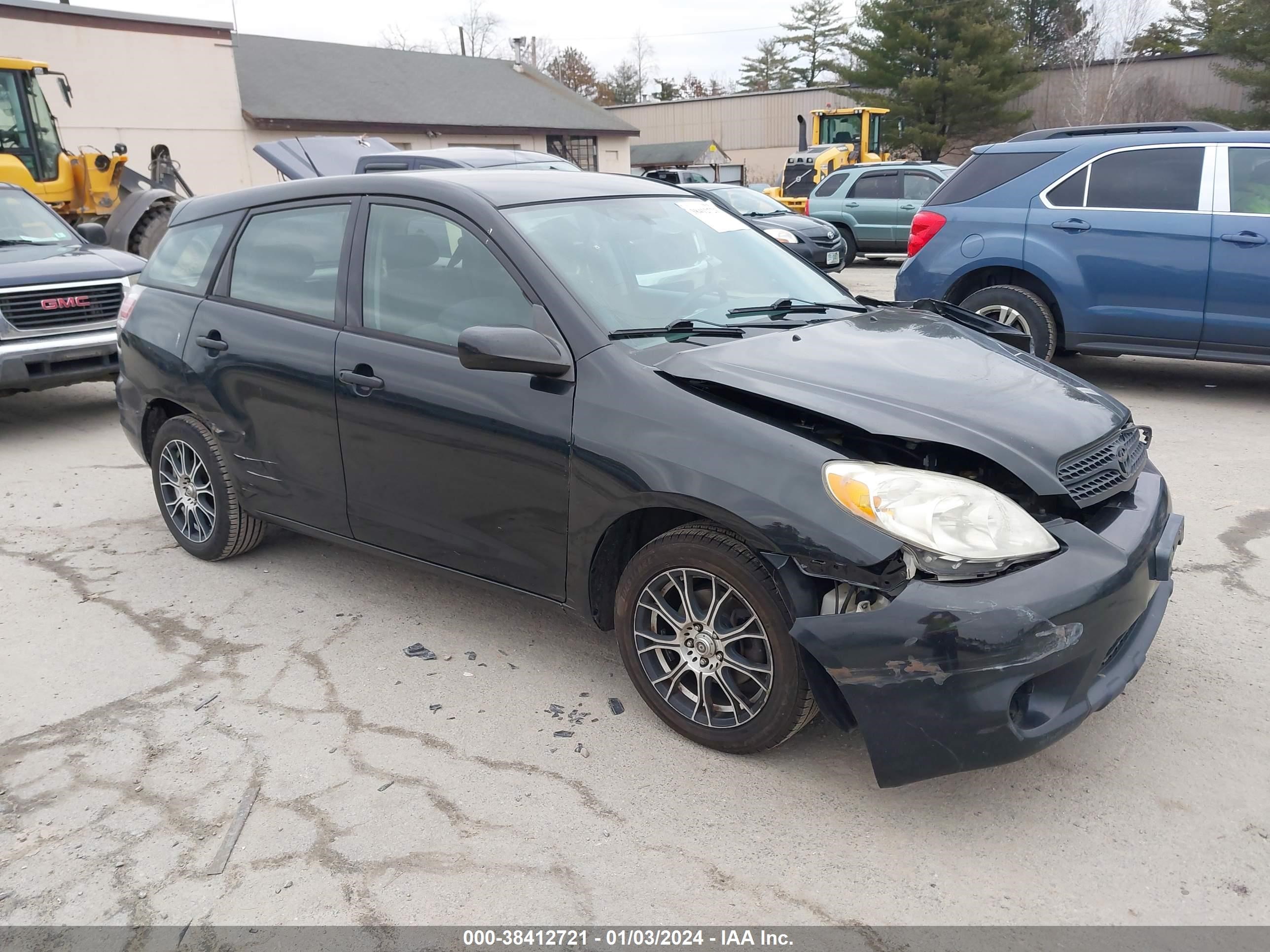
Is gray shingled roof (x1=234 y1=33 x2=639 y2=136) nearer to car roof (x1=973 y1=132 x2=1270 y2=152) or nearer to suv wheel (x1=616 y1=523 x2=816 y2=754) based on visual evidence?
car roof (x1=973 y1=132 x2=1270 y2=152)

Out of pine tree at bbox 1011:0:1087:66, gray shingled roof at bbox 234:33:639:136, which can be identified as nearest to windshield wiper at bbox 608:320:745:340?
gray shingled roof at bbox 234:33:639:136

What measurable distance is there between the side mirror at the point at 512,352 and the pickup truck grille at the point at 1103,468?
5.17 feet

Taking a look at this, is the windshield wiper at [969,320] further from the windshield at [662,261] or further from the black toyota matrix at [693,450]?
the windshield at [662,261]

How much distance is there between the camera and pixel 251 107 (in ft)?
90.5

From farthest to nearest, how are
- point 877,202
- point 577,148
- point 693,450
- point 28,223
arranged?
point 577,148 → point 877,202 → point 28,223 → point 693,450

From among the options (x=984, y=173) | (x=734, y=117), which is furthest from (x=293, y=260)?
(x=734, y=117)

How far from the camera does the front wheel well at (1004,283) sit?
24.5 ft

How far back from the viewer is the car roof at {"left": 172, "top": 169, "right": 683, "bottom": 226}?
378 cm

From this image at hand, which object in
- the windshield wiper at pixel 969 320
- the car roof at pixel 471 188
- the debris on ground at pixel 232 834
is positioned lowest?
the debris on ground at pixel 232 834

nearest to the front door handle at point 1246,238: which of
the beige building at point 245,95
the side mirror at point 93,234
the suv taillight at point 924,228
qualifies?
the suv taillight at point 924,228

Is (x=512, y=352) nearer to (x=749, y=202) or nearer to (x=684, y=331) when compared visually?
(x=684, y=331)

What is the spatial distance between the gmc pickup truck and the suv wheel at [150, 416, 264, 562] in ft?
9.35

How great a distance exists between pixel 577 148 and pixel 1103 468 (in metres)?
38.3

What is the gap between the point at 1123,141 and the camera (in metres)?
7.27
